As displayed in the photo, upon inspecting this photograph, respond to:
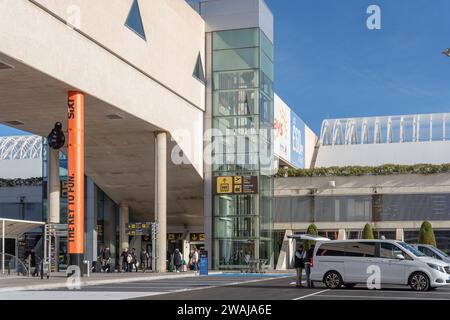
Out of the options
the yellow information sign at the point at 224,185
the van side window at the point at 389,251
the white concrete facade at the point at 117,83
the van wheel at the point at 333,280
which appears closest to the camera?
the van side window at the point at 389,251

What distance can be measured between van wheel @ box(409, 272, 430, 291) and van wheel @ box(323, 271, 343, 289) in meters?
2.46

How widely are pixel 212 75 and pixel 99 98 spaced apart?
581 inches

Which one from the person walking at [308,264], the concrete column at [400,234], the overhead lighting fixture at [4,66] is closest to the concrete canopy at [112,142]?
the overhead lighting fixture at [4,66]

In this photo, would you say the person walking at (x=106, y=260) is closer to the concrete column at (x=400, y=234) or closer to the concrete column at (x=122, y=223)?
the concrete column at (x=122, y=223)

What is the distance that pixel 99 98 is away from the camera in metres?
34.9

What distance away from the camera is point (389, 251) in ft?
82.8

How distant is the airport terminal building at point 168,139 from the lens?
33.4 metres

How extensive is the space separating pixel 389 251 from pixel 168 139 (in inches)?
848

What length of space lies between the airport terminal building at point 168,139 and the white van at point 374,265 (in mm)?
12689

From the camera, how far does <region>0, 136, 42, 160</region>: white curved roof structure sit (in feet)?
264

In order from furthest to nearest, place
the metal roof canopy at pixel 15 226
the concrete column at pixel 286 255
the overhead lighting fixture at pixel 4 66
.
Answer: the concrete column at pixel 286 255, the metal roof canopy at pixel 15 226, the overhead lighting fixture at pixel 4 66

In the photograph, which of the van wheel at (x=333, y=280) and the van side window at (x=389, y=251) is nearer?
the van side window at (x=389, y=251)

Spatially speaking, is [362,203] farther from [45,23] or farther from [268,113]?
[45,23]

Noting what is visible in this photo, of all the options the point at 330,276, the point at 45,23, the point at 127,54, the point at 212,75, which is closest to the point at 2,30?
the point at 45,23
